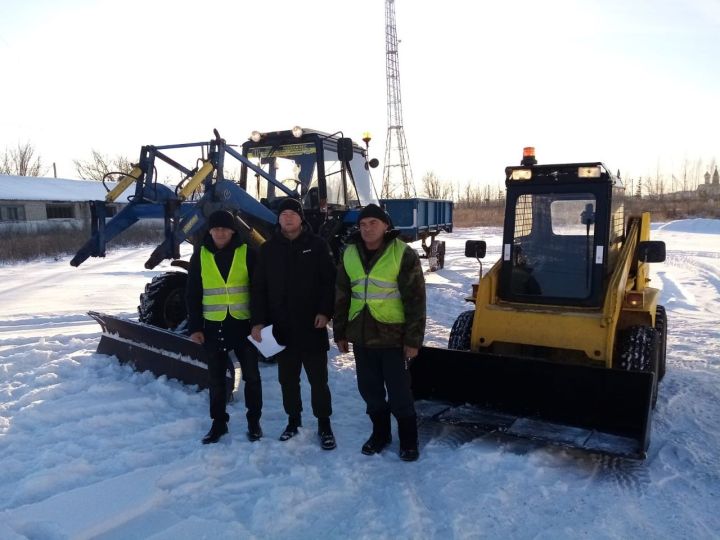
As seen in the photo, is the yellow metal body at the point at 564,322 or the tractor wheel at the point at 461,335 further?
the tractor wheel at the point at 461,335

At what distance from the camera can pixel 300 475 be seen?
3.40m

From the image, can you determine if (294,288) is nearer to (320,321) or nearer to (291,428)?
(320,321)

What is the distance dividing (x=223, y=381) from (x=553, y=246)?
284cm

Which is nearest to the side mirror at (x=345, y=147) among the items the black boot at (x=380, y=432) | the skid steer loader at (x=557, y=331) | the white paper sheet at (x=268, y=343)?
the skid steer loader at (x=557, y=331)

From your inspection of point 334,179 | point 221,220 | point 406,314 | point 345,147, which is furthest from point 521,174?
point 334,179

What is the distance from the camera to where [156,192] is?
6688mm

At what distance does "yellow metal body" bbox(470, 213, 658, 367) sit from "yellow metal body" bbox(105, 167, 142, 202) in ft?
14.3

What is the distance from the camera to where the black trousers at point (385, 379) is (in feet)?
12.0

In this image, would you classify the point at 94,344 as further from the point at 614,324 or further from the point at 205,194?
the point at 614,324

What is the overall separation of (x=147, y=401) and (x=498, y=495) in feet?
9.73

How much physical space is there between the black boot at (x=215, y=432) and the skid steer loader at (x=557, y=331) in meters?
1.51

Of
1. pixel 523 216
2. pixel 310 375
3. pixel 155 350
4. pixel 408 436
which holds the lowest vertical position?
pixel 408 436

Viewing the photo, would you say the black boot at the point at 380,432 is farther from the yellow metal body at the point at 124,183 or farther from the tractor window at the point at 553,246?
the yellow metal body at the point at 124,183

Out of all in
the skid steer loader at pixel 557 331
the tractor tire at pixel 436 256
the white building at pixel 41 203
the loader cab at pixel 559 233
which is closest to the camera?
the skid steer loader at pixel 557 331
